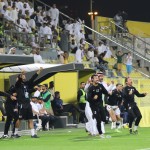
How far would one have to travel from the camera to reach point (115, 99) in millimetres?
27000

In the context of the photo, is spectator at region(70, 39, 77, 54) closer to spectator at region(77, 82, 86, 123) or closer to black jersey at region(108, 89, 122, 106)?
spectator at region(77, 82, 86, 123)

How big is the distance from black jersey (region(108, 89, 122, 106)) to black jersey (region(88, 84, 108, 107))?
6.81m

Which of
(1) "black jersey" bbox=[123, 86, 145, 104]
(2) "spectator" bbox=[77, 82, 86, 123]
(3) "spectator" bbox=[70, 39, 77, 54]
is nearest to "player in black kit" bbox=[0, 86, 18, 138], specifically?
(1) "black jersey" bbox=[123, 86, 145, 104]

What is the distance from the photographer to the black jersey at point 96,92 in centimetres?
1983

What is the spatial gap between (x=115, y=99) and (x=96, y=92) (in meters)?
7.21

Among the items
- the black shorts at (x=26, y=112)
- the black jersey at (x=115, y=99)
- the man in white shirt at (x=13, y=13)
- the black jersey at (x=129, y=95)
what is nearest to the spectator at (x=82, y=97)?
the black jersey at (x=115, y=99)

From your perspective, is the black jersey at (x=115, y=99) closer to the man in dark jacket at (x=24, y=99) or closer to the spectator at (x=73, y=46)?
the man in dark jacket at (x=24, y=99)

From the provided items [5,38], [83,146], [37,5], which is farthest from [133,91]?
[37,5]

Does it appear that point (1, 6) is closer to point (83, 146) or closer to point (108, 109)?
point (108, 109)

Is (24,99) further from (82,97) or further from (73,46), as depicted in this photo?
(73,46)

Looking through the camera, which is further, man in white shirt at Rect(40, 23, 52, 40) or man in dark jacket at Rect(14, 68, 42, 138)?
man in white shirt at Rect(40, 23, 52, 40)

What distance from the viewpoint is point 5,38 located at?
30016mm

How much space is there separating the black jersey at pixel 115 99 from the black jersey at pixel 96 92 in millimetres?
6807

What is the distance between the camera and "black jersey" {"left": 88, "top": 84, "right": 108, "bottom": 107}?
19.8 metres
